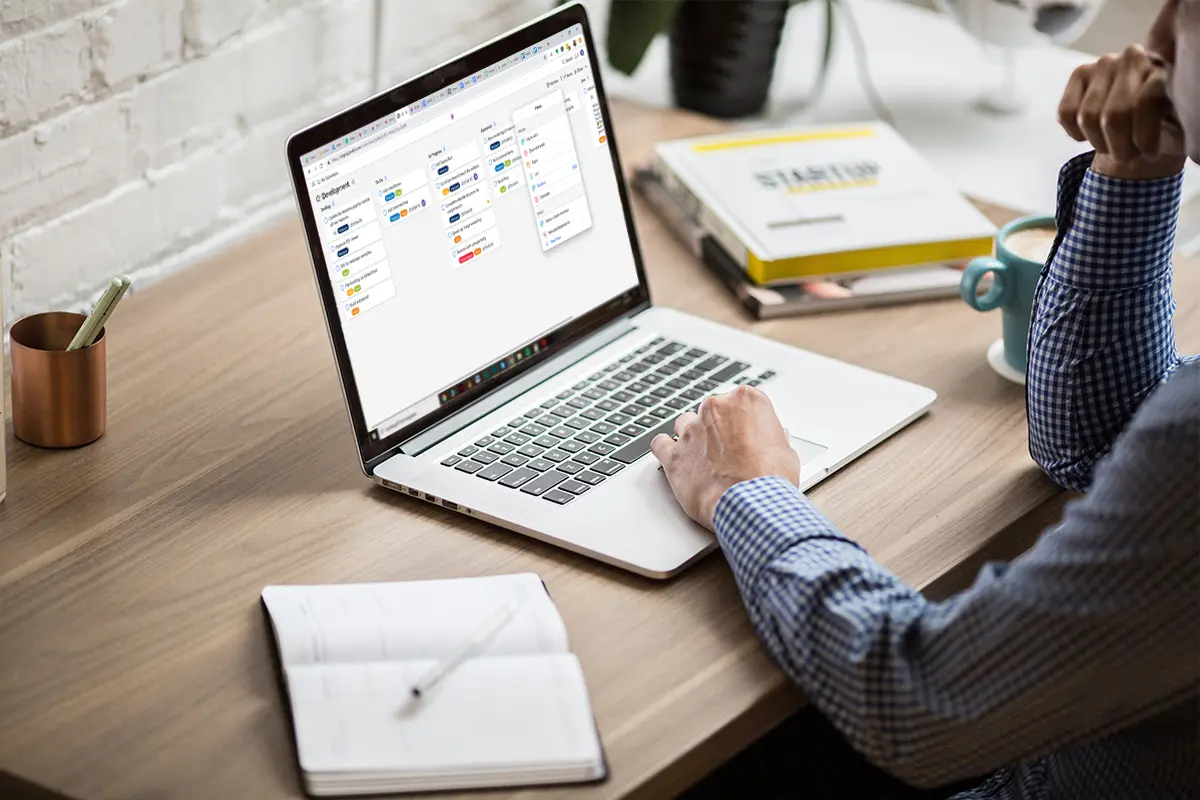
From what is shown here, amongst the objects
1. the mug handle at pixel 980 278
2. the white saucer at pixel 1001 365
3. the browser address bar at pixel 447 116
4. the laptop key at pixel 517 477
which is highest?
the browser address bar at pixel 447 116

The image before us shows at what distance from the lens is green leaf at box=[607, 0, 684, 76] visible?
180 cm

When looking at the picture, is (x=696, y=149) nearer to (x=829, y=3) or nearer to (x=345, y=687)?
(x=829, y=3)

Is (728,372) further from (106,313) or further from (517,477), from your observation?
(106,313)

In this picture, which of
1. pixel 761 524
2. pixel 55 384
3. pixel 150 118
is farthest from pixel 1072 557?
pixel 150 118

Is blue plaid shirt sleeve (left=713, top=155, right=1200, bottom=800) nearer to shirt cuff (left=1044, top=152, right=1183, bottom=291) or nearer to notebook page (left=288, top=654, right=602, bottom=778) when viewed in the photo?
notebook page (left=288, top=654, right=602, bottom=778)

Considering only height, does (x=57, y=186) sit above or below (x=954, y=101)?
above

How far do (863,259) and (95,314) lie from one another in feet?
2.46

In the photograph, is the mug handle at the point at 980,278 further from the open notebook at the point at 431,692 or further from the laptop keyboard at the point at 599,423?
the open notebook at the point at 431,692

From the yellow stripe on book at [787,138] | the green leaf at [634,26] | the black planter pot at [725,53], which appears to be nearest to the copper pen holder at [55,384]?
the yellow stripe on book at [787,138]

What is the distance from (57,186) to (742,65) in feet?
3.03

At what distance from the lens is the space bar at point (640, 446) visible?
117cm

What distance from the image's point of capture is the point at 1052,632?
84 centimetres

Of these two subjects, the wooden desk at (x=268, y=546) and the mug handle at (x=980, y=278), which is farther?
the mug handle at (x=980, y=278)

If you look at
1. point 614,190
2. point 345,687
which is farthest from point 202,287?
point 345,687
